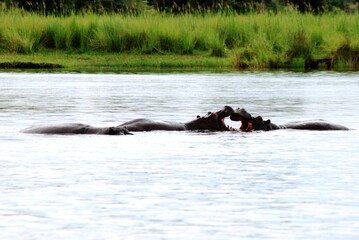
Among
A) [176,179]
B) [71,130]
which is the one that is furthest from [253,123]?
[176,179]

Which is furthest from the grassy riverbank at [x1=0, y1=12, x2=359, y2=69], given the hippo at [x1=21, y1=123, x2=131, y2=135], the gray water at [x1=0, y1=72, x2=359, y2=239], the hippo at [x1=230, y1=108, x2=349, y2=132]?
the hippo at [x1=21, y1=123, x2=131, y2=135]

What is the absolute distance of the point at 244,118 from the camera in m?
11.8

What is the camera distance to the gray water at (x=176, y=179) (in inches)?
256

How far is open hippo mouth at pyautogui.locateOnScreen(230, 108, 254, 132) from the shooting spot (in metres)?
11.6

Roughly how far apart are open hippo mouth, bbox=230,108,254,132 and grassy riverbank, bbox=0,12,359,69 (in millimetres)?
16398

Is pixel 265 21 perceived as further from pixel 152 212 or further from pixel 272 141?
pixel 152 212

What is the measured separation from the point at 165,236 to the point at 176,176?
2.27 metres

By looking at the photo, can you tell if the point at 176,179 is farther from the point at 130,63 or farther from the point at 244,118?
the point at 130,63

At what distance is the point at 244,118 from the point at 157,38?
18.9 meters

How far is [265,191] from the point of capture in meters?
7.73

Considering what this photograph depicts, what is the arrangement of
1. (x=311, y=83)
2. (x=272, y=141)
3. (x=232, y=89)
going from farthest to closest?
1. (x=311, y=83)
2. (x=232, y=89)
3. (x=272, y=141)

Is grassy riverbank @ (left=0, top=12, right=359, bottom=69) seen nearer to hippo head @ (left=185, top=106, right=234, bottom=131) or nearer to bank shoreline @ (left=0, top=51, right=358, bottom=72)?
bank shoreline @ (left=0, top=51, right=358, bottom=72)

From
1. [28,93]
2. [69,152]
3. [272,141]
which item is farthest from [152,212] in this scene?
[28,93]

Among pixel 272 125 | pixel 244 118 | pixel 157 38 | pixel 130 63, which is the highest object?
pixel 244 118
